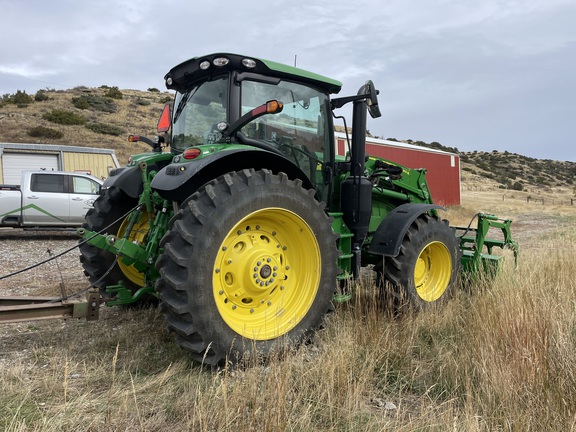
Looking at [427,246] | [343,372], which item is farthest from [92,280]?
[427,246]

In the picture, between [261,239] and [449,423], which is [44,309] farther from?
[449,423]

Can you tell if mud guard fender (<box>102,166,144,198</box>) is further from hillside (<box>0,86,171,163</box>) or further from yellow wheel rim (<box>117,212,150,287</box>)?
hillside (<box>0,86,171,163</box>)

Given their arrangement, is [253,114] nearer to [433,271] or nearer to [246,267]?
[246,267]

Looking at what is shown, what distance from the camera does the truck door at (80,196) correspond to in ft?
Answer: 37.2

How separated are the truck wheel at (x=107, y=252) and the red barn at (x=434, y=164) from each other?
17869 millimetres

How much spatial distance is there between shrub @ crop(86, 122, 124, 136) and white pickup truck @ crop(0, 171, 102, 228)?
808 inches

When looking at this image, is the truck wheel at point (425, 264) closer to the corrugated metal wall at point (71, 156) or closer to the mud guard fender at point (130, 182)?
the mud guard fender at point (130, 182)

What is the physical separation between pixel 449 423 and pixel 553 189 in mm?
54794

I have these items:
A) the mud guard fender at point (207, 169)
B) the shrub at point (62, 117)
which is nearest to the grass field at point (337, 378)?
the mud guard fender at point (207, 169)

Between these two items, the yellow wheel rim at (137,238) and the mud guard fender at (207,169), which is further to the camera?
the yellow wheel rim at (137,238)

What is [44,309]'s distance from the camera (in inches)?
124

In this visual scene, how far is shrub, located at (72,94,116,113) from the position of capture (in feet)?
118

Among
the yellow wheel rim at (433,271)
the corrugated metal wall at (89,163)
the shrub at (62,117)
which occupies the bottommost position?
the yellow wheel rim at (433,271)

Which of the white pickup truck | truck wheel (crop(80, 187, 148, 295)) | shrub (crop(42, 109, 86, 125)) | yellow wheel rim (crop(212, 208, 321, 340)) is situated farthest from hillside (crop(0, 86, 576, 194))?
yellow wheel rim (crop(212, 208, 321, 340))
